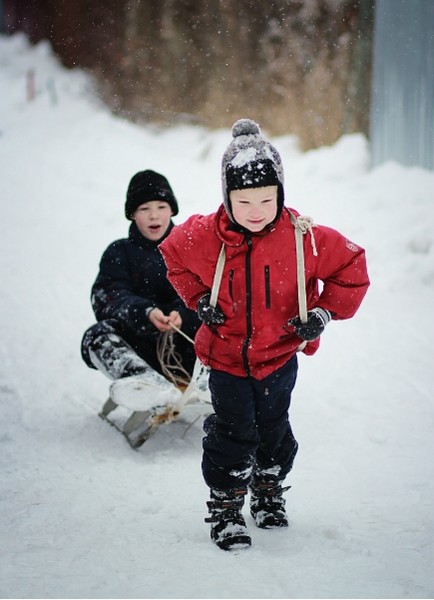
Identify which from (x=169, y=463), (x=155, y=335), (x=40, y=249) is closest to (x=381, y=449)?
(x=169, y=463)

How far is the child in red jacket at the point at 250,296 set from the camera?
2426 mm

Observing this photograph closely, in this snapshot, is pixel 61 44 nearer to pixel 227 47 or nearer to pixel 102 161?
pixel 227 47

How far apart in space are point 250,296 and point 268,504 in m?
0.77

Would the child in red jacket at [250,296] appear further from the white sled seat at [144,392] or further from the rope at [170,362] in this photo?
the rope at [170,362]

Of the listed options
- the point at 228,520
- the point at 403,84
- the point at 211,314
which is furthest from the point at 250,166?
the point at 403,84

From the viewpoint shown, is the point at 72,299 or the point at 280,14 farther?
the point at 280,14

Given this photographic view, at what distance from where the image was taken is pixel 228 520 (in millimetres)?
2523

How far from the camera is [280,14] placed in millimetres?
14445

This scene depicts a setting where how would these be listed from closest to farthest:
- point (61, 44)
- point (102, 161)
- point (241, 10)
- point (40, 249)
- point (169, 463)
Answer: point (169, 463) < point (40, 249) < point (102, 161) < point (241, 10) < point (61, 44)

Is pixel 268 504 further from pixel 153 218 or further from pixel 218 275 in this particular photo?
pixel 153 218

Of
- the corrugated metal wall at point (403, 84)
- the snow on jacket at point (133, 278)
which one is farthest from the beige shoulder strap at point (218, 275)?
the corrugated metal wall at point (403, 84)

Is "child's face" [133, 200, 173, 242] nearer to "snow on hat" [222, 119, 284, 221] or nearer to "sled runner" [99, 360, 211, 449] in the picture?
"sled runner" [99, 360, 211, 449]

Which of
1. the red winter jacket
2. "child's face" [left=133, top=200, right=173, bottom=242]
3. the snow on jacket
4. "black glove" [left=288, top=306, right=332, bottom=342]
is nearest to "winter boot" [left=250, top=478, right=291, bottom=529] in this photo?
the red winter jacket

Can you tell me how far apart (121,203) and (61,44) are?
35.6ft
